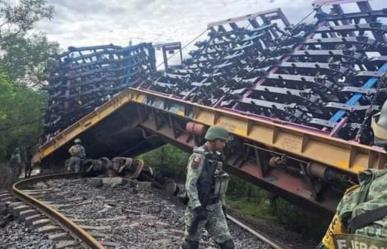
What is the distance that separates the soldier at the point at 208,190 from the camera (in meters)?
4.96

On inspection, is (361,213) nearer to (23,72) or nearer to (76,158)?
(76,158)

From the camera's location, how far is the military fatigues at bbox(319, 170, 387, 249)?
1579mm

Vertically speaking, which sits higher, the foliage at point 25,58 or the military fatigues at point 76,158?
the foliage at point 25,58

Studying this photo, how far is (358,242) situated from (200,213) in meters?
3.44

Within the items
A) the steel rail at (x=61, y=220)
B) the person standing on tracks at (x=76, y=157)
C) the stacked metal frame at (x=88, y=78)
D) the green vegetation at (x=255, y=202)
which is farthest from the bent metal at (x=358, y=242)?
the stacked metal frame at (x=88, y=78)

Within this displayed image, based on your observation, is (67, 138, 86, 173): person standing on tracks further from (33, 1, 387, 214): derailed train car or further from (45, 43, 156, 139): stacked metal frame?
(45, 43, 156, 139): stacked metal frame

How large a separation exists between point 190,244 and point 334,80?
4.08 meters

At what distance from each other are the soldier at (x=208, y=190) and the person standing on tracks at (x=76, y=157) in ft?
28.4

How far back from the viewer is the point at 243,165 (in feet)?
28.0

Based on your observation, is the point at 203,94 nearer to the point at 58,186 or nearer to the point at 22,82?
the point at 58,186

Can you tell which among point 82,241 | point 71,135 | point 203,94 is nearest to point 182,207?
point 203,94

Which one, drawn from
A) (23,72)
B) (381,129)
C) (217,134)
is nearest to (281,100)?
(217,134)

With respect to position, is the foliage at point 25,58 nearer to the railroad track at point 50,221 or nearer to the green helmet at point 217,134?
the railroad track at point 50,221

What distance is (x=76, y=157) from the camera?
1332cm
